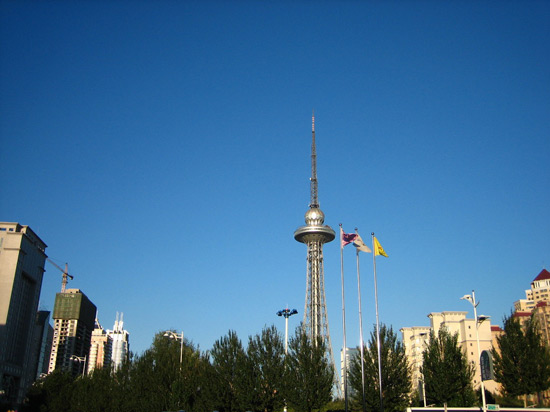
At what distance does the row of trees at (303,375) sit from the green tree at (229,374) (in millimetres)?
78

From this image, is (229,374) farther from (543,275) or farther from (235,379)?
(543,275)

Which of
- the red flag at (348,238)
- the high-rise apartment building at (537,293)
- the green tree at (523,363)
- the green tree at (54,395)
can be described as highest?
the high-rise apartment building at (537,293)

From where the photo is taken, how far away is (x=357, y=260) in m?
40.4

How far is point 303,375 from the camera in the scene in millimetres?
40906

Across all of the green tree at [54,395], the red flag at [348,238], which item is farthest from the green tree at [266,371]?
the green tree at [54,395]

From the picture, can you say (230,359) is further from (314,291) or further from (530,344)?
(314,291)

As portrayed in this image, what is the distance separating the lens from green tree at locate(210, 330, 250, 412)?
43.1 metres

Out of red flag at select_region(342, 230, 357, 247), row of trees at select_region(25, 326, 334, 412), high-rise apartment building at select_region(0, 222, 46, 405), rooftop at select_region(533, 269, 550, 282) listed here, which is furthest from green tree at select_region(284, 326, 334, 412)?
rooftop at select_region(533, 269, 550, 282)

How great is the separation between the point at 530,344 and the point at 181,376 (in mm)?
32601

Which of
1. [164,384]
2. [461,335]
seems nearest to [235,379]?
[164,384]

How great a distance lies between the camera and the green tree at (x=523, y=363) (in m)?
48.2

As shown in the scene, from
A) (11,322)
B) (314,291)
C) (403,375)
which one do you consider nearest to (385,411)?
(403,375)

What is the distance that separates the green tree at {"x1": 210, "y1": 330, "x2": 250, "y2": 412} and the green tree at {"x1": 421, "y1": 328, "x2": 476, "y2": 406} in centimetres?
1651

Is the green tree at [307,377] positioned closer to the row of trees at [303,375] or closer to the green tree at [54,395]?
the row of trees at [303,375]
